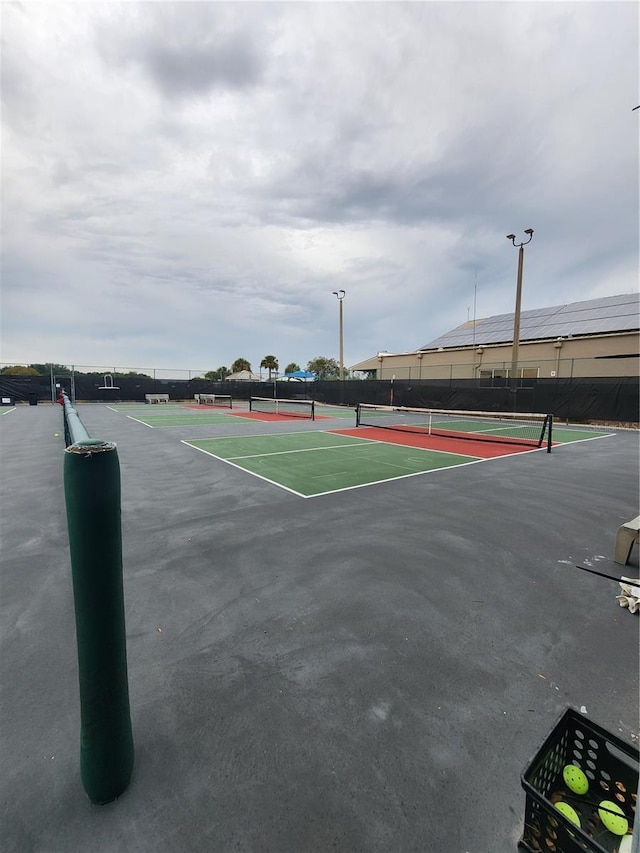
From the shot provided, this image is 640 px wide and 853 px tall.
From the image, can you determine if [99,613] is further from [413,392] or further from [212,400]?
[212,400]

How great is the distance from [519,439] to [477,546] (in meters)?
10.8

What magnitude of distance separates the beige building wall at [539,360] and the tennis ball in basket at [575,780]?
2472cm

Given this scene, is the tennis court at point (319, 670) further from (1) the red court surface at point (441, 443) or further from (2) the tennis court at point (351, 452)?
(1) the red court surface at point (441, 443)

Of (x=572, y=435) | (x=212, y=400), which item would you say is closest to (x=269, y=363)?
(x=212, y=400)

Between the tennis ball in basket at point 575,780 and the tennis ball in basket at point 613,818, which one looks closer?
the tennis ball in basket at point 613,818

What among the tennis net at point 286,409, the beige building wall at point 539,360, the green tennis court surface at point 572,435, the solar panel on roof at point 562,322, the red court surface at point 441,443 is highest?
the solar panel on roof at point 562,322

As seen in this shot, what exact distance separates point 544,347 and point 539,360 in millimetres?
1421

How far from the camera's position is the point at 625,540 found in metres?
4.02

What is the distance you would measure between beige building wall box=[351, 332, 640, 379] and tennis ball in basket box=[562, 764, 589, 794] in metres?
24.7

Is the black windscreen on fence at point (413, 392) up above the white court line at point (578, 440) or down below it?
above

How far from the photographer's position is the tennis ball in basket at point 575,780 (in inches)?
67.0

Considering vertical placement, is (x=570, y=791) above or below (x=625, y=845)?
→ below


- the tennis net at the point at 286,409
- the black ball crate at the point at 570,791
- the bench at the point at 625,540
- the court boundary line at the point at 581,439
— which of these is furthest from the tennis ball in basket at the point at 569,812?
the tennis net at the point at 286,409

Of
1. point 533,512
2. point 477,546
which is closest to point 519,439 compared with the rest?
point 533,512
